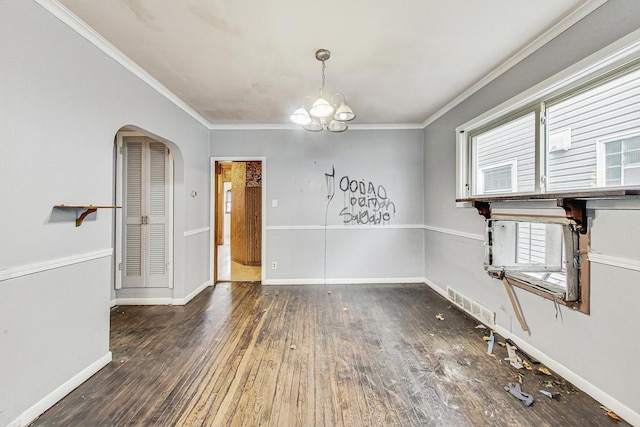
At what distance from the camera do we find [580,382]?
1687mm

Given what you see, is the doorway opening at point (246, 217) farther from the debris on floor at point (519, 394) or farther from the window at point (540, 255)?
the debris on floor at point (519, 394)

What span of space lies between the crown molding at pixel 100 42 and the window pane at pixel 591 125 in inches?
133

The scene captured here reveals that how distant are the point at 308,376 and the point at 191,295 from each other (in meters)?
2.17

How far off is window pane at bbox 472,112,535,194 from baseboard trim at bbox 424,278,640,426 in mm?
1280

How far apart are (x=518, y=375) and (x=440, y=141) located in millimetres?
2687

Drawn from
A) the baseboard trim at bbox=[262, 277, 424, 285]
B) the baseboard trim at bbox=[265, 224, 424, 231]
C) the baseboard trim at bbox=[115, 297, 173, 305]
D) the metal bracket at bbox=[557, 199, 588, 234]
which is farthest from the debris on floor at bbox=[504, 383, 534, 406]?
the baseboard trim at bbox=[115, 297, 173, 305]

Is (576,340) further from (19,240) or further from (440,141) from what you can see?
(19,240)

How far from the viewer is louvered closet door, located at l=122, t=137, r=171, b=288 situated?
3.11m

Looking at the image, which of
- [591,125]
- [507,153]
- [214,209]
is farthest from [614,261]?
[214,209]

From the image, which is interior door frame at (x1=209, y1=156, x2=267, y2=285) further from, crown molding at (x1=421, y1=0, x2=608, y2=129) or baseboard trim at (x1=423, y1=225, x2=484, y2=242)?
crown molding at (x1=421, y1=0, x2=608, y2=129)

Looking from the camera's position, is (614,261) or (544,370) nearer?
(614,261)

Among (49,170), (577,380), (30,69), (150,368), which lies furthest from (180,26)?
(577,380)

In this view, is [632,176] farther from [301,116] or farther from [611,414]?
[301,116]

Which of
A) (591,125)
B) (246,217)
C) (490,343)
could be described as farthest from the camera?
(246,217)
